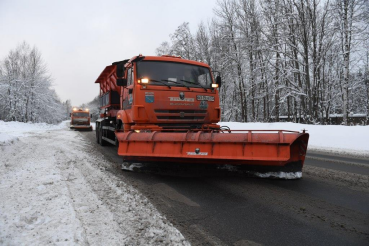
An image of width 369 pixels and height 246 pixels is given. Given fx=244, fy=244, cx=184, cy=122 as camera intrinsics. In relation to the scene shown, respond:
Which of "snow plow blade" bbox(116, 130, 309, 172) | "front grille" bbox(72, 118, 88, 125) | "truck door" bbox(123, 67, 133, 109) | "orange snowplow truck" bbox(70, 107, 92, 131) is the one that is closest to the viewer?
"snow plow blade" bbox(116, 130, 309, 172)

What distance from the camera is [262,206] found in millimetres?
3186

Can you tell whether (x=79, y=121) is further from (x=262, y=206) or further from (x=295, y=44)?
(x=262, y=206)

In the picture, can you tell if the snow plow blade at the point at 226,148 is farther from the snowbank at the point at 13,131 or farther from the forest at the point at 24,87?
the forest at the point at 24,87

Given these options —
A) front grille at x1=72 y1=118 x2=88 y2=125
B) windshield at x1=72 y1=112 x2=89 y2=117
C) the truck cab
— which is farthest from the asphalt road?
windshield at x1=72 y1=112 x2=89 y2=117

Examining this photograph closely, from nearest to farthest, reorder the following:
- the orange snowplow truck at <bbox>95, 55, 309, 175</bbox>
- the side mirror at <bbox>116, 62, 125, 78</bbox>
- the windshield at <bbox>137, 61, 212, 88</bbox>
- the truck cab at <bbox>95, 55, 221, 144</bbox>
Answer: the orange snowplow truck at <bbox>95, 55, 309, 175</bbox>
the truck cab at <bbox>95, 55, 221, 144</bbox>
the windshield at <bbox>137, 61, 212, 88</bbox>
the side mirror at <bbox>116, 62, 125, 78</bbox>

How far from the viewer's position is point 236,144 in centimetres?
411

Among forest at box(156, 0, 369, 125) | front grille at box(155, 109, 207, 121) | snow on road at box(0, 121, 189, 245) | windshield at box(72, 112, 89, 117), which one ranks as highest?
forest at box(156, 0, 369, 125)

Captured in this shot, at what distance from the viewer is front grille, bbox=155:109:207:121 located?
18.7ft

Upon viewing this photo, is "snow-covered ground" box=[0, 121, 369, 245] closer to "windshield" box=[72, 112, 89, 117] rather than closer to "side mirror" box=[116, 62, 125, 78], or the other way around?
"side mirror" box=[116, 62, 125, 78]

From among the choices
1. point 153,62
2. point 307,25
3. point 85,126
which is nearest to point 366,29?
point 307,25

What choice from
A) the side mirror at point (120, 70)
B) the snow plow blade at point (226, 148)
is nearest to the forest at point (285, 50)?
the side mirror at point (120, 70)

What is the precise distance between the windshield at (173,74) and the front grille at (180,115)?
681 mm

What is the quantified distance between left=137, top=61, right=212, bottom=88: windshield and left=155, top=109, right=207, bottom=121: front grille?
0.68 m

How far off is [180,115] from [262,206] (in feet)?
10.3
